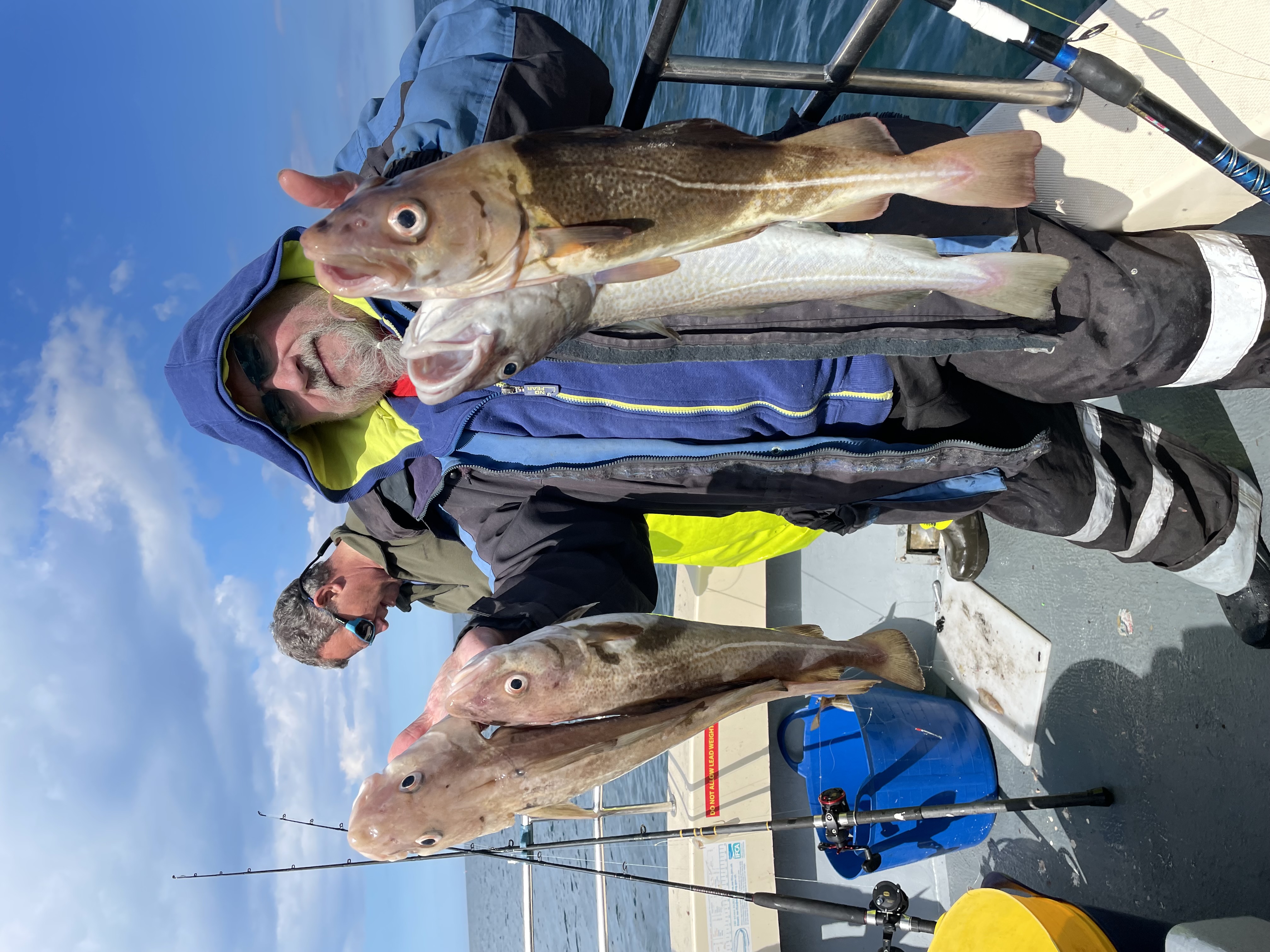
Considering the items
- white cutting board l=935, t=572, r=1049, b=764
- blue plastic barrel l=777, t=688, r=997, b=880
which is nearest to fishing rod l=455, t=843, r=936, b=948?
blue plastic barrel l=777, t=688, r=997, b=880

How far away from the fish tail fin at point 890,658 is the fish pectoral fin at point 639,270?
139 cm

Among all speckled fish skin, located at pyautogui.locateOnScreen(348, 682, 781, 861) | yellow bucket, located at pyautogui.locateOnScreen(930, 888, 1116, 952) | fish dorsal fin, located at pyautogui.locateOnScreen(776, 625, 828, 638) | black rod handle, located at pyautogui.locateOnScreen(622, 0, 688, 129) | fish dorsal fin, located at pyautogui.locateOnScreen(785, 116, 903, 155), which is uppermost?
black rod handle, located at pyautogui.locateOnScreen(622, 0, 688, 129)

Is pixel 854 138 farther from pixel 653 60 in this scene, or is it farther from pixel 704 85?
pixel 704 85

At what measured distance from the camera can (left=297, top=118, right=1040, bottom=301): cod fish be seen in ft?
5.09

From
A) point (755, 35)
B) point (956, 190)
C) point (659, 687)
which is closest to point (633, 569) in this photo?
point (659, 687)

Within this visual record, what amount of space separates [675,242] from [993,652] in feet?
14.3

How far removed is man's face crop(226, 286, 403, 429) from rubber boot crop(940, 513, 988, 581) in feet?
12.0

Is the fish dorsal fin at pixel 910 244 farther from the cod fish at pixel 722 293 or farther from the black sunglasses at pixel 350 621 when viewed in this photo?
the black sunglasses at pixel 350 621

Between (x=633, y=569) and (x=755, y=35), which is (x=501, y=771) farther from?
(x=755, y=35)

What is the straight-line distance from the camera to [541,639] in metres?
1.87

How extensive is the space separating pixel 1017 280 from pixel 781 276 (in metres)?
0.72

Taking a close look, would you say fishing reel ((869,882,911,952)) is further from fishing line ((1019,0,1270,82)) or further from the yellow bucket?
fishing line ((1019,0,1270,82))

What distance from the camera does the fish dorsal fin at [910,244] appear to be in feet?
6.68

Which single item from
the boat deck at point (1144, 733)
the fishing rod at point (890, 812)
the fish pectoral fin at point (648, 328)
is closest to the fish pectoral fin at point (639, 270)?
the fish pectoral fin at point (648, 328)
